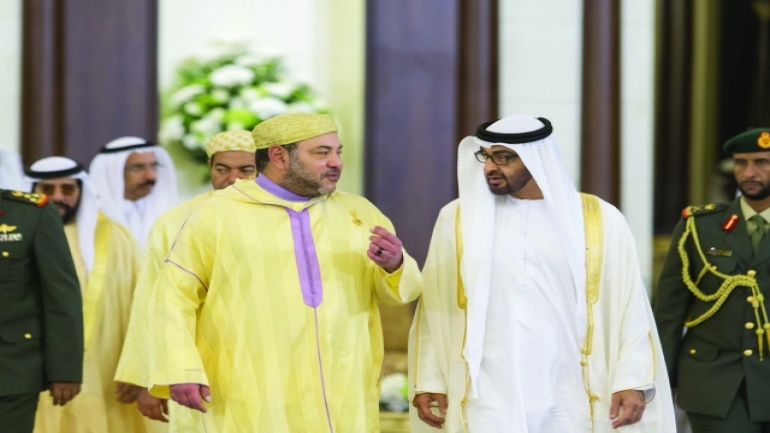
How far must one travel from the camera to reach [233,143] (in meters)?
6.68

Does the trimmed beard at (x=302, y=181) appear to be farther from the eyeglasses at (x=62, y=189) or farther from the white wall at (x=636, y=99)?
the white wall at (x=636, y=99)

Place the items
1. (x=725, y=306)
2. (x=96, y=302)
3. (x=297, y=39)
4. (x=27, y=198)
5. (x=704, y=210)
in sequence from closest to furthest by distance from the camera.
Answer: (x=27, y=198), (x=725, y=306), (x=704, y=210), (x=96, y=302), (x=297, y=39)

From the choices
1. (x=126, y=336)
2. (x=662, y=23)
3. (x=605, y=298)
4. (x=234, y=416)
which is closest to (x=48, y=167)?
(x=126, y=336)

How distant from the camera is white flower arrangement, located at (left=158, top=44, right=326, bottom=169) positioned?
887cm

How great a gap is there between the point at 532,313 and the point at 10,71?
4.44 m

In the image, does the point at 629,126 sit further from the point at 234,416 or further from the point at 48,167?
the point at 234,416

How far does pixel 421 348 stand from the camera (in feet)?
17.2

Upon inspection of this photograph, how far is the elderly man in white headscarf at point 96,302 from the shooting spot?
6555 millimetres

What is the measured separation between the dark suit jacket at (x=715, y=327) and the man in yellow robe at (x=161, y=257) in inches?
79.2

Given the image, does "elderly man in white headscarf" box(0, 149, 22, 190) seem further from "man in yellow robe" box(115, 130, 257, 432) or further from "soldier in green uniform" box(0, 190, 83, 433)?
"man in yellow robe" box(115, 130, 257, 432)

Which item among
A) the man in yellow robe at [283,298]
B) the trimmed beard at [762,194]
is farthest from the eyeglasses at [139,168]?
the trimmed beard at [762,194]

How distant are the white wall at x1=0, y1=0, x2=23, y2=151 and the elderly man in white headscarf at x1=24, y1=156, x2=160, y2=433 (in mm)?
1522

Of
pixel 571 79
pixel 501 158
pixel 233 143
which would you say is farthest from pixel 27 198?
pixel 571 79

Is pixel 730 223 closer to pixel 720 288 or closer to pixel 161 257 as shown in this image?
pixel 720 288
